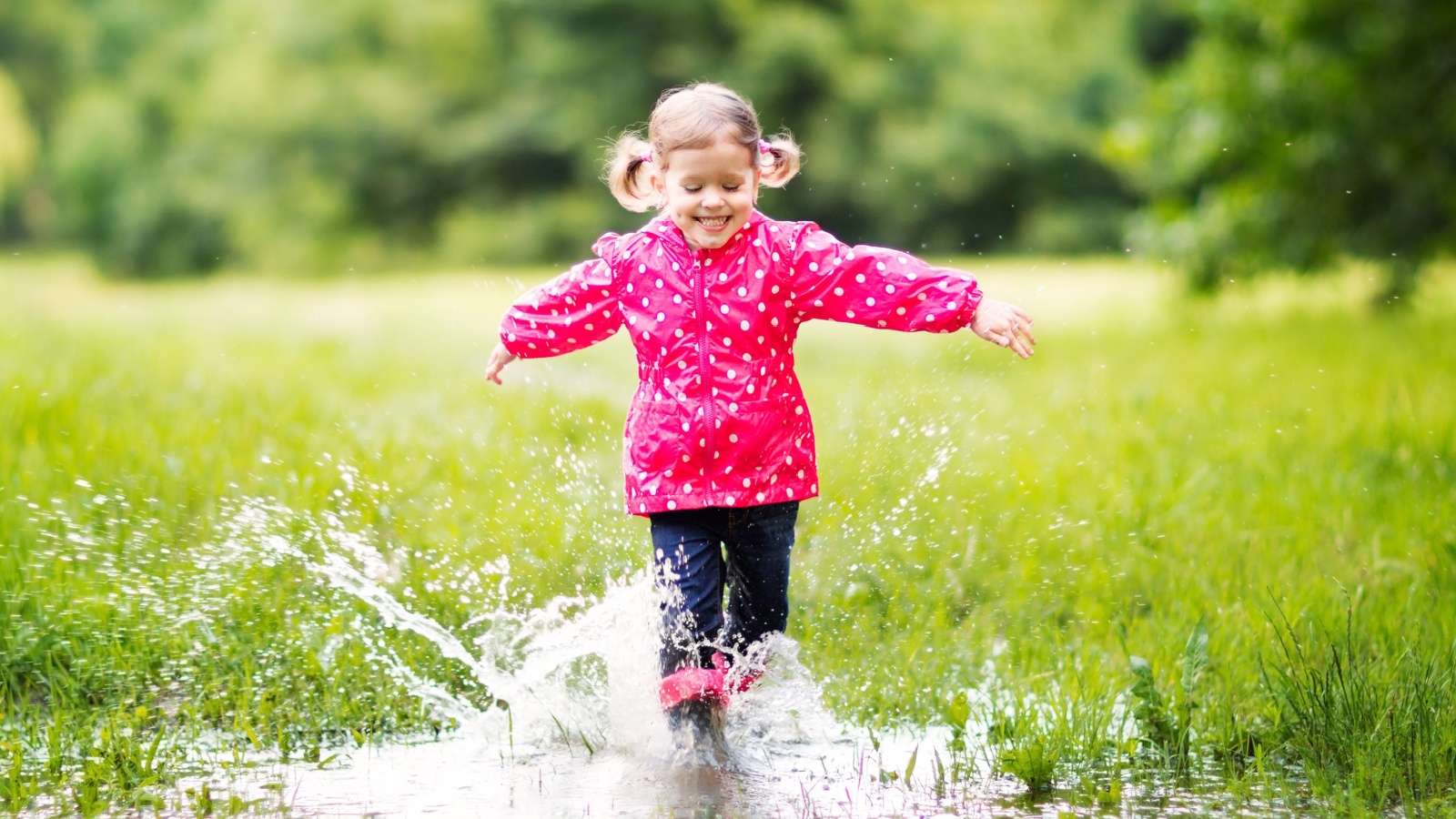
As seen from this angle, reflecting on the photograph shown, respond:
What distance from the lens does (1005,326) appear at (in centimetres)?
358

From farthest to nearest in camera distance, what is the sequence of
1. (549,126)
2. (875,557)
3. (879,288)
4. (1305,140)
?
(549,126)
(1305,140)
(875,557)
(879,288)

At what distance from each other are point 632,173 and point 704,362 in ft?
2.07

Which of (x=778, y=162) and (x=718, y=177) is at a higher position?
(x=778, y=162)

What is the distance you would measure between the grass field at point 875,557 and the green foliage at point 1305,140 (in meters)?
2.91

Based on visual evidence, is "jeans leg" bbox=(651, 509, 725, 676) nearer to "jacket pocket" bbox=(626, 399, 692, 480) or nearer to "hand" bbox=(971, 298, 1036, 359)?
"jacket pocket" bbox=(626, 399, 692, 480)

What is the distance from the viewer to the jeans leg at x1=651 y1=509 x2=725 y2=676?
368cm

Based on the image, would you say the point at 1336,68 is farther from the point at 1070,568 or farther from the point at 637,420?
the point at 637,420

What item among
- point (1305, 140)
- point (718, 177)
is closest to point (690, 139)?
point (718, 177)

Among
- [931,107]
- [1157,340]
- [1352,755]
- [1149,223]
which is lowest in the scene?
[1352,755]

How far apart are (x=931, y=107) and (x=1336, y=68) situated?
18.9m

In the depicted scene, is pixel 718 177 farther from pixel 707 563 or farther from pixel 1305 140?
pixel 1305 140

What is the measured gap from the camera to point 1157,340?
1214 centimetres

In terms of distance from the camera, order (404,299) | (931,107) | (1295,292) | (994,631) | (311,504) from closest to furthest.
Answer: (994,631) < (311,504) < (1295,292) < (404,299) < (931,107)

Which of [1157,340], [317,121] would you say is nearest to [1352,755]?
[1157,340]
